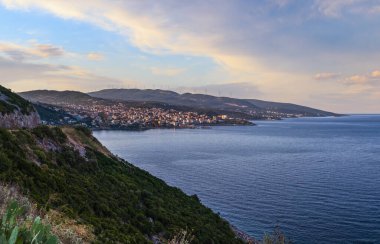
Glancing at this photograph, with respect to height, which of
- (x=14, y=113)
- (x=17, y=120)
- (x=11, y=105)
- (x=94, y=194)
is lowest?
(x=94, y=194)

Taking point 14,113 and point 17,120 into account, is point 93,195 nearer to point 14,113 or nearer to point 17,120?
point 17,120

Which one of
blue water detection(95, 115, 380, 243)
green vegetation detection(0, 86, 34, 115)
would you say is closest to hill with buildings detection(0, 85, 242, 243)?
green vegetation detection(0, 86, 34, 115)

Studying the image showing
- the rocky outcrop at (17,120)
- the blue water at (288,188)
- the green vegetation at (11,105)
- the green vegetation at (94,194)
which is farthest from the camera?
the blue water at (288,188)

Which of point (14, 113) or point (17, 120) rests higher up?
point (14, 113)

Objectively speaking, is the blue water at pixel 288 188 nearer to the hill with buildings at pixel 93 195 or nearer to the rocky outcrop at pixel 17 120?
the hill with buildings at pixel 93 195

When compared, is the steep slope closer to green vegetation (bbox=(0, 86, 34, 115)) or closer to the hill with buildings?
green vegetation (bbox=(0, 86, 34, 115))

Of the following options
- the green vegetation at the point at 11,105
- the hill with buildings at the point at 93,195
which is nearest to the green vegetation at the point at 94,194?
the hill with buildings at the point at 93,195

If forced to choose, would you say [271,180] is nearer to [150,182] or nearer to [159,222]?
[150,182]

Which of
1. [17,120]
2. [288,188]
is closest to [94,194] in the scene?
[17,120]
